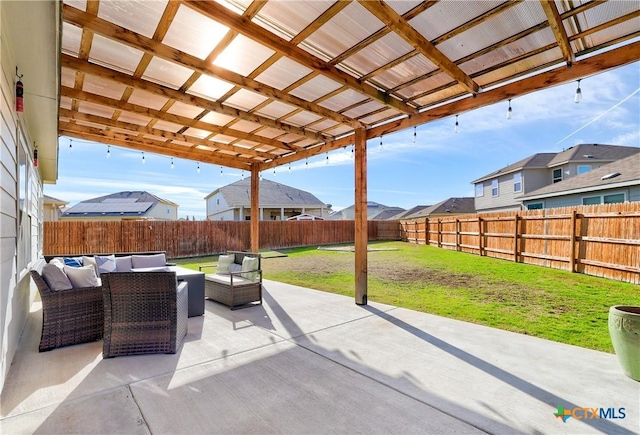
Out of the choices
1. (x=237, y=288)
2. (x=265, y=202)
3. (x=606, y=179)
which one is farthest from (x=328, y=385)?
(x=265, y=202)

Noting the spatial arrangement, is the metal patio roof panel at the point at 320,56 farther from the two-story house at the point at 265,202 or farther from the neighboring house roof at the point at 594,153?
the two-story house at the point at 265,202

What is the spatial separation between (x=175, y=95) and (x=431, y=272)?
7.53 meters

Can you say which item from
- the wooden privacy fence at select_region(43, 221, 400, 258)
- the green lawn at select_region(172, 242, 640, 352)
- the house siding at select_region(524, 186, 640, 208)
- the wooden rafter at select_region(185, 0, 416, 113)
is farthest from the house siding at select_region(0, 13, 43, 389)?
the house siding at select_region(524, 186, 640, 208)

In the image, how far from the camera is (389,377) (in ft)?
8.91

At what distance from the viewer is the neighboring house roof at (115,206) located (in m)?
23.5

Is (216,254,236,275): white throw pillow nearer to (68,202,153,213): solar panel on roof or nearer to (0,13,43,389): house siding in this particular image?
(0,13,43,389): house siding

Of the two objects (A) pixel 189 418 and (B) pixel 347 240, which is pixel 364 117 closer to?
(A) pixel 189 418

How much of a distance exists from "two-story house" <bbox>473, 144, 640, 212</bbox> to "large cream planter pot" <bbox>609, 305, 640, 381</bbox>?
A: 46.4ft

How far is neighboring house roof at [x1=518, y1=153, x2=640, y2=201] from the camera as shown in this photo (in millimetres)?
10109

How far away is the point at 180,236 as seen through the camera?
13.9m

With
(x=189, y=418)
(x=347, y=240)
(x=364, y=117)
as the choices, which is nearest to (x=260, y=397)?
(x=189, y=418)

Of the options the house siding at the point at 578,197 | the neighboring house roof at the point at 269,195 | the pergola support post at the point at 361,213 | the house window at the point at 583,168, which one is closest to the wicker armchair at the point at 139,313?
the pergola support post at the point at 361,213

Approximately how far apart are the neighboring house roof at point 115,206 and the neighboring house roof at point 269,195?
5.40 m

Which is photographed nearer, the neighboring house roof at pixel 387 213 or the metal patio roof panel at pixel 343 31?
the metal patio roof panel at pixel 343 31
